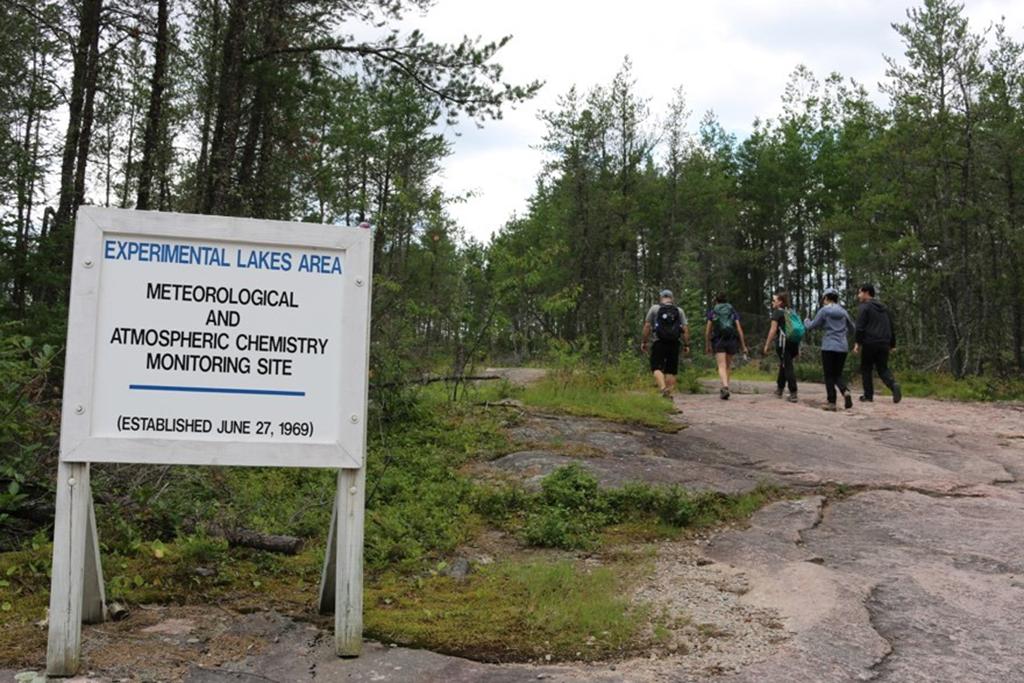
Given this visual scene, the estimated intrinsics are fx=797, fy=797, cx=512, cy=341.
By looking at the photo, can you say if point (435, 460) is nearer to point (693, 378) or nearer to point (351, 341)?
point (351, 341)

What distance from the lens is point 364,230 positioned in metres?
3.54

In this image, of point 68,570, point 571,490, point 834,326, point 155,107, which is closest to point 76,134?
point 155,107

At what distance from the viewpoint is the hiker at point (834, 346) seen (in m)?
11.9

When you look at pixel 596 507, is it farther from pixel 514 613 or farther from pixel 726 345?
pixel 726 345

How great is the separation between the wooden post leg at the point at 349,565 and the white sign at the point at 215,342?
4.7 inches

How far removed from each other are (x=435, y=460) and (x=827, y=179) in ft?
161

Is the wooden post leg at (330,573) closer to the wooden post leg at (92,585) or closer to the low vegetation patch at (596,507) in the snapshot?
the wooden post leg at (92,585)

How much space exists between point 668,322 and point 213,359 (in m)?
9.12

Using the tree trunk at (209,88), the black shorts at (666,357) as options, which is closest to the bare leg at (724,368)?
the black shorts at (666,357)

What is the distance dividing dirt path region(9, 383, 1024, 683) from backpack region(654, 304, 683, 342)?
2.67 m

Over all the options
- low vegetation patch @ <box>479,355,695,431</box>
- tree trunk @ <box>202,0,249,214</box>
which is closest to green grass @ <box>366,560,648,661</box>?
low vegetation patch @ <box>479,355,695,431</box>

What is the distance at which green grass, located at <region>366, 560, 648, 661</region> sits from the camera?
11.2 ft

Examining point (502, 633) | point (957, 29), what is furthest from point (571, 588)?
point (957, 29)

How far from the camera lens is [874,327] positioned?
41.0ft
